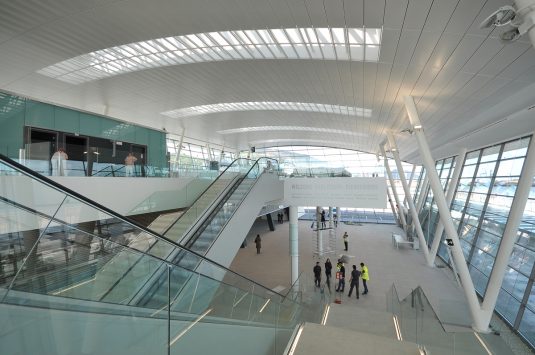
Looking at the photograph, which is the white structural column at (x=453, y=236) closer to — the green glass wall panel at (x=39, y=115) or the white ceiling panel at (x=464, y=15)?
the white ceiling panel at (x=464, y=15)

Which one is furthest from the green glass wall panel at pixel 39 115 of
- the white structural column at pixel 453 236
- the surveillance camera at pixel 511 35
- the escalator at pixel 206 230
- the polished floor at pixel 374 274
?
the white structural column at pixel 453 236

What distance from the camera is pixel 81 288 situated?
280cm

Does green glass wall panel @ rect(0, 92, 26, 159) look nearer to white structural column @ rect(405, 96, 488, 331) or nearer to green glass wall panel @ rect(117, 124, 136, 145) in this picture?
green glass wall panel @ rect(117, 124, 136, 145)

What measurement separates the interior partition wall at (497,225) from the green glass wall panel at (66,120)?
15.6 m

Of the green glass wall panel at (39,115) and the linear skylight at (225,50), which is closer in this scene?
the green glass wall panel at (39,115)

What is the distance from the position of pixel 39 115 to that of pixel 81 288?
8934 millimetres

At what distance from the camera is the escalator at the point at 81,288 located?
7.12 feet

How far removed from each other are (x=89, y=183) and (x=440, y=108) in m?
13.6

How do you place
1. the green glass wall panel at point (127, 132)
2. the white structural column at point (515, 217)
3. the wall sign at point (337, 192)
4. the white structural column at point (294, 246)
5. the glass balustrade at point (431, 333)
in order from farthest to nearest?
the white structural column at point (294, 246) < the wall sign at point (337, 192) < the green glass wall panel at point (127, 132) < the white structural column at point (515, 217) < the glass balustrade at point (431, 333)

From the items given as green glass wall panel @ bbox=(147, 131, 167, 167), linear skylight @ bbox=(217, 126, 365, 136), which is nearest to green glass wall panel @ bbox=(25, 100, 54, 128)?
green glass wall panel @ bbox=(147, 131, 167, 167)

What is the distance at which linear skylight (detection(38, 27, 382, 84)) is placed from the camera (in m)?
10.4

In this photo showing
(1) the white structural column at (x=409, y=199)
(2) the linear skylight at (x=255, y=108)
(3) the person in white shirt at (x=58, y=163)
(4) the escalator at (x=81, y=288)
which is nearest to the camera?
(4) the escalator at (x=81, y=288)

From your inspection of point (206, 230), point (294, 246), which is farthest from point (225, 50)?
point (294, 246)

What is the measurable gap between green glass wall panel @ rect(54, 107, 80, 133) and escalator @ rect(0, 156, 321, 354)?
7.63m
